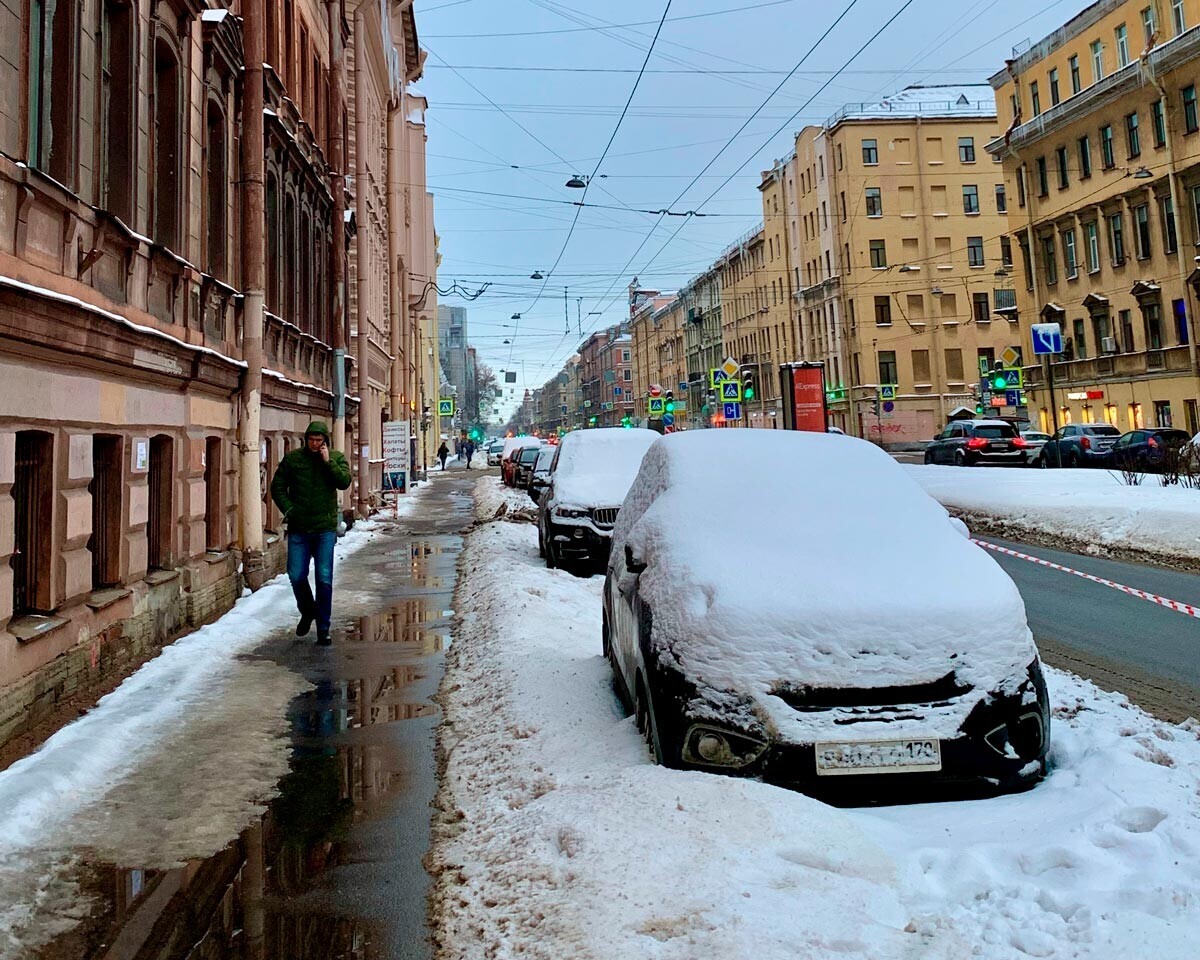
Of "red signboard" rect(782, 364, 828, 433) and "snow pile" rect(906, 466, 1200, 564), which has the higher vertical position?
"red signboard" rect(782, 364, 828, 433)

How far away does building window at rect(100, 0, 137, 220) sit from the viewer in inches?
308

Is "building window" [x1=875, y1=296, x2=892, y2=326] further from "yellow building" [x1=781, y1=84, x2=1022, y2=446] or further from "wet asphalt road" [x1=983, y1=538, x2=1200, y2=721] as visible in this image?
"wet asphalt road" [x1=983, y1=538, x2=1200, y2=721]

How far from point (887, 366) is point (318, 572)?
61153mm

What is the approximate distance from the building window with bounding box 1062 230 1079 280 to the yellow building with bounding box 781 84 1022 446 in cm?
2125

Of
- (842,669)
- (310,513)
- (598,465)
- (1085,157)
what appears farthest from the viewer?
(1085,157)

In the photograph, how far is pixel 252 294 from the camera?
1111 centimetres

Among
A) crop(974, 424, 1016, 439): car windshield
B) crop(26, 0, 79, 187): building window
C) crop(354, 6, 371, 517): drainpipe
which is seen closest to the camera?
crop(26, 0, 79, 187): building window

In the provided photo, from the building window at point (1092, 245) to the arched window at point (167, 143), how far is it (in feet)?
133

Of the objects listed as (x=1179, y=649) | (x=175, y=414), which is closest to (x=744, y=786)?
(x=1179, y=649)

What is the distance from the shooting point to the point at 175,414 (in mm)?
8742

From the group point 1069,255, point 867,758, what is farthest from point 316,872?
point 1069,255

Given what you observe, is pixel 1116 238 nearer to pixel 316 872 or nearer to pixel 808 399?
pixel 808 399

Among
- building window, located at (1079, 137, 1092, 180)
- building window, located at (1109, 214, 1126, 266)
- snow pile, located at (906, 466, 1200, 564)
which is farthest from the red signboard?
building window, located at (1079, 137, 1092, 180)

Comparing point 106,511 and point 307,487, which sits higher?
point 307,487
